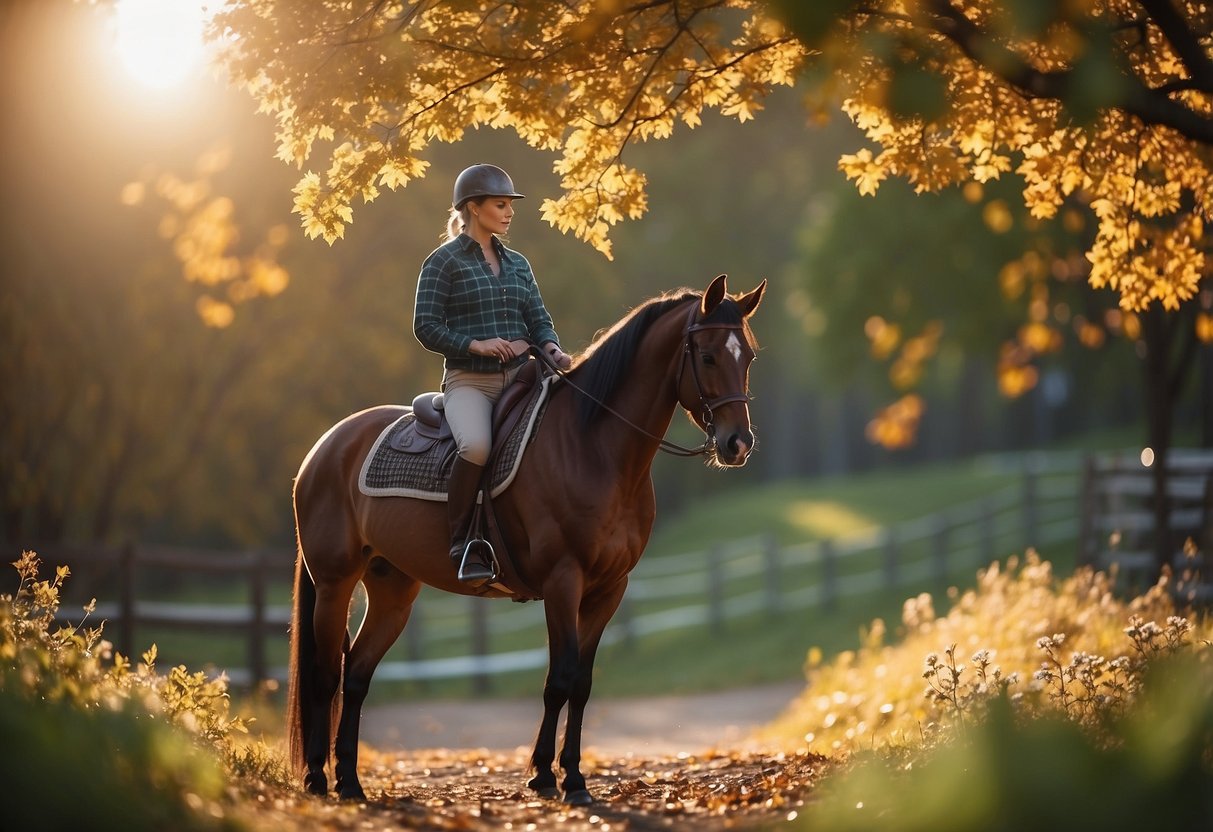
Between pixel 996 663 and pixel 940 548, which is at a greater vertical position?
pixel 940 548

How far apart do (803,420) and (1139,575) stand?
131 ft

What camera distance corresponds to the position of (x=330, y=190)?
8.03 m

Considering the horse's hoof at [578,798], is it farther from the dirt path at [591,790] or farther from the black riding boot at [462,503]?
the black riding boot at [462,503]

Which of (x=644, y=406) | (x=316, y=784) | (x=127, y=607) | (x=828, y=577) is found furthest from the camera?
(x=828, y=577)

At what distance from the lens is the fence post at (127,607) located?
15.7 m

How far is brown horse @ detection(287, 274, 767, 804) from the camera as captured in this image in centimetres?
707

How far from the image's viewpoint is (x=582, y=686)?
295 inches

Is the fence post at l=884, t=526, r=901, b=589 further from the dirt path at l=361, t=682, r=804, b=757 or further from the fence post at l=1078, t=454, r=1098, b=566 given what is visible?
the fence post at l=1078, t=454, r=1098, b=566

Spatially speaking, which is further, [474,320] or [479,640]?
[479,640]

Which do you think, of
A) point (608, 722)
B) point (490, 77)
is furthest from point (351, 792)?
point (608, 722)

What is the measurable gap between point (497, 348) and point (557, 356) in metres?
0.45

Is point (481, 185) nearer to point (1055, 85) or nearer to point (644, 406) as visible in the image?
point (644, 406)

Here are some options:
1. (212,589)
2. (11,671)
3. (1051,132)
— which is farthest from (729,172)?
(11,671)

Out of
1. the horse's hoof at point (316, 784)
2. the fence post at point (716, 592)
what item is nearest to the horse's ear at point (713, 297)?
the horse's hoof at point (316, 784)
